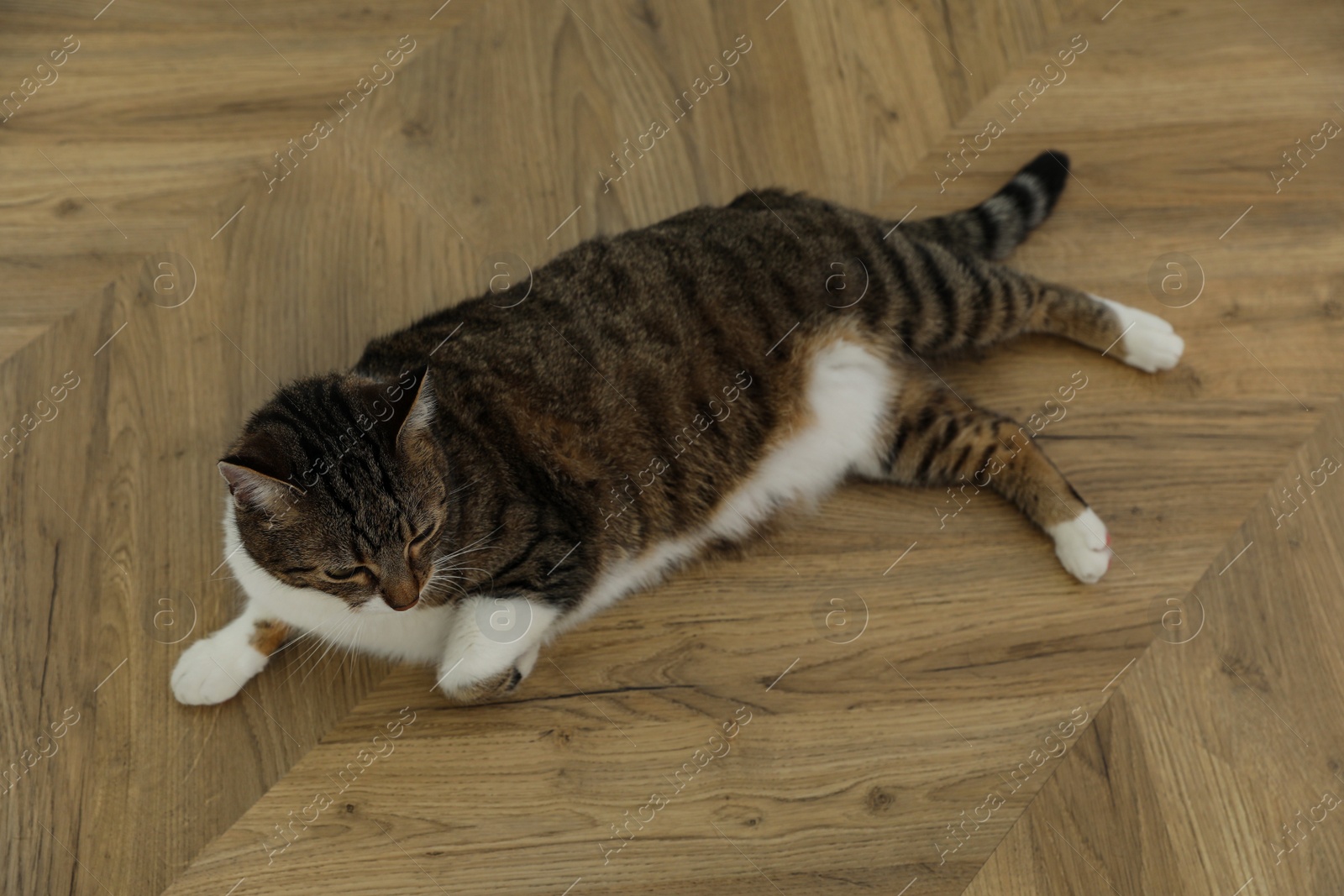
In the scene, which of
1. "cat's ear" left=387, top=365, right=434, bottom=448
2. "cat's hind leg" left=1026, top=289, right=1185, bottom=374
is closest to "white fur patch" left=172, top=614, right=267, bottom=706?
"cat's ear" left=387, top=365, right=434, bottom=448

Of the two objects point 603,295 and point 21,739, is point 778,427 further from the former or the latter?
point 21,739

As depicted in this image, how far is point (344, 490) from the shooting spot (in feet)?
5.25

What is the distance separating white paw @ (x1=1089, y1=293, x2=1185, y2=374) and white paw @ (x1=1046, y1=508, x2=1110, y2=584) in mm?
455

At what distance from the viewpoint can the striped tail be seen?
2342mm

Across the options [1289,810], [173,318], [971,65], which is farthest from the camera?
[971,65]

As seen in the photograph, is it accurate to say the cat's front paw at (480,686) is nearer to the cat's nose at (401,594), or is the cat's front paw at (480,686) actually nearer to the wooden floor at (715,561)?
the wooden floor at (715,561)

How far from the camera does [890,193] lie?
2.53m

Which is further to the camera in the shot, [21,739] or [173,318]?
[173,318]

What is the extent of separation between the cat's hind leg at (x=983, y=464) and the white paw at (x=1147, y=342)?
369 mm

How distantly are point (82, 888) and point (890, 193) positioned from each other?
8.01 ft

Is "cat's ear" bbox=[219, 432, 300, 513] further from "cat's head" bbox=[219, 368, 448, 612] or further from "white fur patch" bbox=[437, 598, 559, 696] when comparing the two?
"white fur patch" bbox=[437, 598, 559, 696]

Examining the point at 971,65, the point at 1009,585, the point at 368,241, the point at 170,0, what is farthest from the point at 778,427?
the point at 170,0

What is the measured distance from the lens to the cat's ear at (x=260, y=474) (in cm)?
147

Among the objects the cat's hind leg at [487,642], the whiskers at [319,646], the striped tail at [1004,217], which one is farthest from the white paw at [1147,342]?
the whiskers at [319,646]
